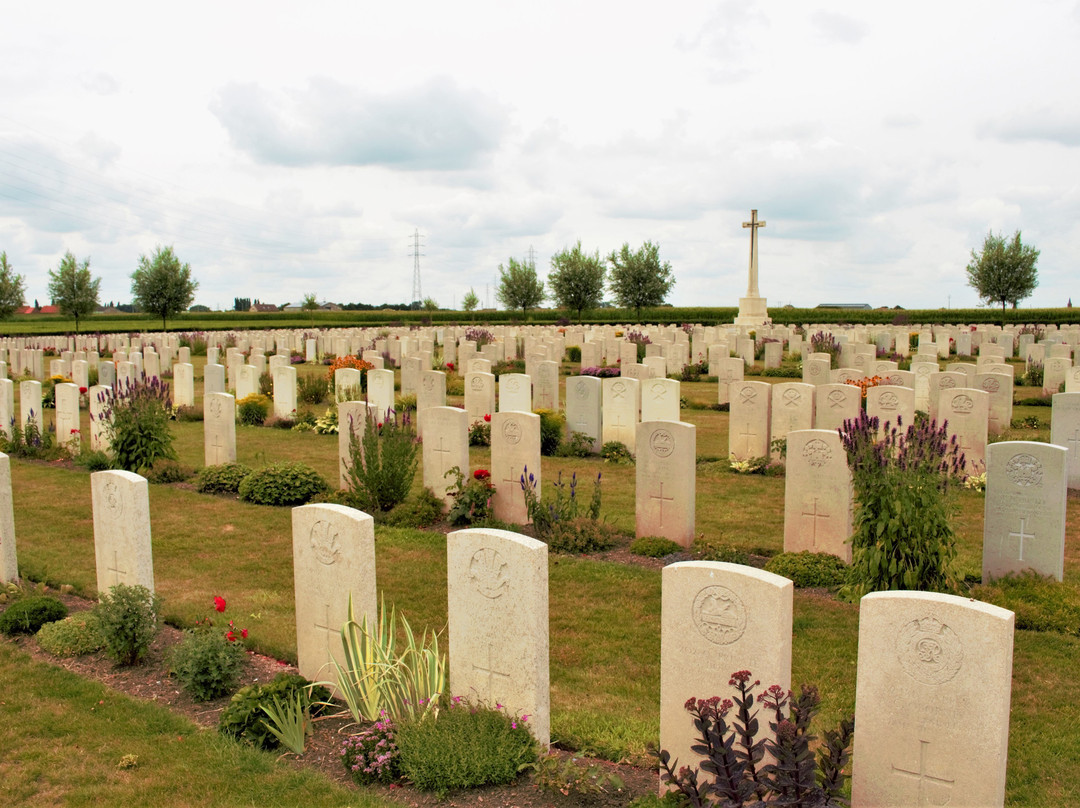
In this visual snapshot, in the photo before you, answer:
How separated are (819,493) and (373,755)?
4922 millimetres

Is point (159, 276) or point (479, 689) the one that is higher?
point (159, 276)

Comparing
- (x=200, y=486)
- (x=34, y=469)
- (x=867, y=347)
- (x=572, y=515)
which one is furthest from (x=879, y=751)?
(x=867, y=347)

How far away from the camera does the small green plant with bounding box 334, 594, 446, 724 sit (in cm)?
490

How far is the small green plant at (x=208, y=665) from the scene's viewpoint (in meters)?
5.55

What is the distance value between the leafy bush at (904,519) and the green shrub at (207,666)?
4.49 m

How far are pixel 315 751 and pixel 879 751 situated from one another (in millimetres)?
2983

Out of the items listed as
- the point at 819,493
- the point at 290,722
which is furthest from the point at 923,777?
the point at 819,493

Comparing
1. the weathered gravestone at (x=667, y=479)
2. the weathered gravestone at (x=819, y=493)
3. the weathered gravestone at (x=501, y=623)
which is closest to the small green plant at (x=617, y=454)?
the weathered gravestone at (x=667, y=479)

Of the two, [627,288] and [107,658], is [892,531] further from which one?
[627,288]

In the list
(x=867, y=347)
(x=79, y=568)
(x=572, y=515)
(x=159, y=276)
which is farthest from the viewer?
(x=159, y=276)

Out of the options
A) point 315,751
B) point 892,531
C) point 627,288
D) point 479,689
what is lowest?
point 315,751

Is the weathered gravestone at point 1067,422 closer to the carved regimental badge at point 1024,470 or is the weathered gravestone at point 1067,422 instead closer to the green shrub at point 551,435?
the carved regimental badge at point 1024,470

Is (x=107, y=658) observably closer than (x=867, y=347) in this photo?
Yes

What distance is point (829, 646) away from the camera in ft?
19.8
